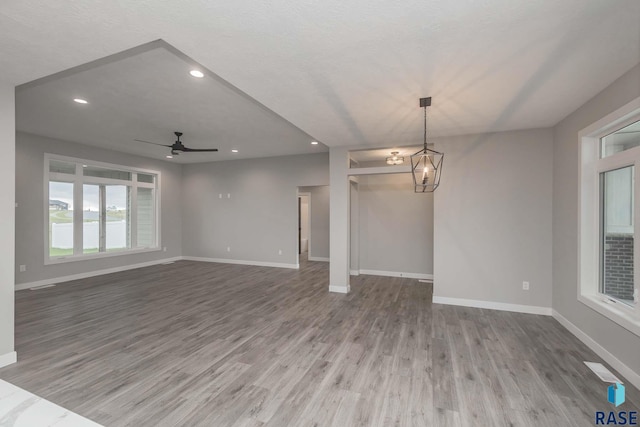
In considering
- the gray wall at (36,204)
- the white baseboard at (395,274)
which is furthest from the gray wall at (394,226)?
the gray wall at (36,204)

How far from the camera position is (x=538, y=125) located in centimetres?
396

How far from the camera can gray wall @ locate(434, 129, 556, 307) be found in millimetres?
4109

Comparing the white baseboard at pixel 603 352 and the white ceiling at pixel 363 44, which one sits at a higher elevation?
the white ceiling at pixel 363 44

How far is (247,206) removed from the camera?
26.1ft

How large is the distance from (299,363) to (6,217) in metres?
3.12

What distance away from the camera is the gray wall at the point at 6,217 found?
2578mm

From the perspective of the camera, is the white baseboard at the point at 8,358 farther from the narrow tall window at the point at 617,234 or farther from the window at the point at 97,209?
the narrow tall window at the point at 617,234

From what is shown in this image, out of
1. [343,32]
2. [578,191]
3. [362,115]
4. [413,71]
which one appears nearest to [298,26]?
[343,32]

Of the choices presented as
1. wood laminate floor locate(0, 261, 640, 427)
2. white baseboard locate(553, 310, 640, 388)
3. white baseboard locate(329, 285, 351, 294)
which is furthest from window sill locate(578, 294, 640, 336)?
white baseboard locate(329, 285, 351, 294)

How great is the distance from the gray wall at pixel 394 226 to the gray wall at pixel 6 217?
5.70 m

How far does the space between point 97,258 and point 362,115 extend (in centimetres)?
690

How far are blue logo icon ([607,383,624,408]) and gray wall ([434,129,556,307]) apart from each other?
211cm

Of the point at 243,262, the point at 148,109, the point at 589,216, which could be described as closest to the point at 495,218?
the point at 589,216

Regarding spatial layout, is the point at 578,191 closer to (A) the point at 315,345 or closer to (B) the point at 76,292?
(A) the point at 315,345
